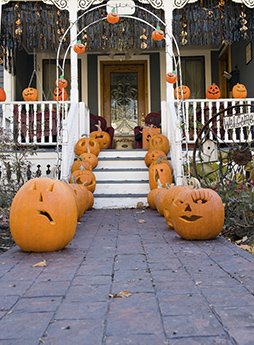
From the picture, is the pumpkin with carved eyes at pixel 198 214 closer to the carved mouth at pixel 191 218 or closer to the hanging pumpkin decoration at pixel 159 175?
the carved mouth at pixel 191 218

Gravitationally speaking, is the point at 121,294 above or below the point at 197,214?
below

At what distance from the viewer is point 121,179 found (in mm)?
7453

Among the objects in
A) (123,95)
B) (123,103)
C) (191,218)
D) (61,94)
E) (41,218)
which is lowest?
(191,218)

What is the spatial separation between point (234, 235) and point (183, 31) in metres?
5.68

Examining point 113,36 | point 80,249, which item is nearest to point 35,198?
point 80,249

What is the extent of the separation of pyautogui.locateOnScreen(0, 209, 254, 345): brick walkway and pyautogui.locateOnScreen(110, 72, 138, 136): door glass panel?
27.5ft

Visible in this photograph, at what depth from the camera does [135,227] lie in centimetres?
486

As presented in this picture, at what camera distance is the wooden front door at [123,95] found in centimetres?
1198

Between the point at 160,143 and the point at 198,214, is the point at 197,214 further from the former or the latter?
the point at 160,143

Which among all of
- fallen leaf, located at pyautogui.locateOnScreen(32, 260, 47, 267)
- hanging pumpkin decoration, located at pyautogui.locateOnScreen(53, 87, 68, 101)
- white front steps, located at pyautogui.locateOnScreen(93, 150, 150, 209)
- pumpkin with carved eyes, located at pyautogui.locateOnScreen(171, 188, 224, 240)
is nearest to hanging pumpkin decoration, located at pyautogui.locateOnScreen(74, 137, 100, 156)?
white front steps, located at pyautogui.locateOnScreen(93, 150, 150, 209)

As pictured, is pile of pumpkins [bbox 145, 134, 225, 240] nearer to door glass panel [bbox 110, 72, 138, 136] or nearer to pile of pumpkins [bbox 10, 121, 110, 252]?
pile of pumpkins [bbox 10, 121, 110, 252]

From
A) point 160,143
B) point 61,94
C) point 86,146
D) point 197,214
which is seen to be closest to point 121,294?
point 197,214

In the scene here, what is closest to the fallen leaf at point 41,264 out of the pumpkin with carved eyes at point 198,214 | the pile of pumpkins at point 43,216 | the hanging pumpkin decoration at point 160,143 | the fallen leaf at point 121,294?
the pile of pumpkins at point 43,216

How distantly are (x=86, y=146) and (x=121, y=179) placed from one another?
2.91ft
